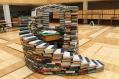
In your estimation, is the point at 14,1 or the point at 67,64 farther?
the point at 14,1

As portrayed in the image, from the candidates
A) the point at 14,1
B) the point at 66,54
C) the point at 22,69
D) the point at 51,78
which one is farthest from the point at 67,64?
the point at 14,1

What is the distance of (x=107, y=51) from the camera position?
5570 millimetres

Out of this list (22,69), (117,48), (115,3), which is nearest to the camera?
(22,69)

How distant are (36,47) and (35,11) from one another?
137cm

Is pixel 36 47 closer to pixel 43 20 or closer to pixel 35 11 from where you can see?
pixel 35 11

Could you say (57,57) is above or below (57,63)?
above

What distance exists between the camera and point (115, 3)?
1414 cm

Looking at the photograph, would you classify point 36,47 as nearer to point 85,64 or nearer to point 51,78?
point 51,78

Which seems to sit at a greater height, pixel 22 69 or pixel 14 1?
pixel 14 1

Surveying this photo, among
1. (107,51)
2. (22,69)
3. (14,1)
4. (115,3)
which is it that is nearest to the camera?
(22,69)

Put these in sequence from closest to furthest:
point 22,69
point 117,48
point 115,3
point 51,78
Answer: point 51,78
point 22,69
point 117,48
point 115,3

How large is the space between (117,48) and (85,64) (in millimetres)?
2888

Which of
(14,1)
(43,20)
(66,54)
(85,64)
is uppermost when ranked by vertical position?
(14,1)

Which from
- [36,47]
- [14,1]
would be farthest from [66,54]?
[14,1]
